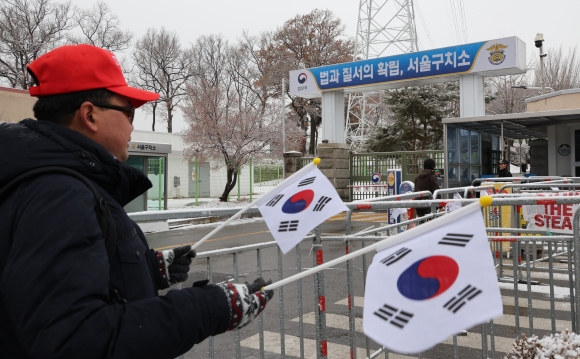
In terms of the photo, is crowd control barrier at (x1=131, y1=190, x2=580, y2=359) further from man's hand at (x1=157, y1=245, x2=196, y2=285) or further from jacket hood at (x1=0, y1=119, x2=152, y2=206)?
jacket hood at (x1=0, y1=119, x2=152, y2=206)

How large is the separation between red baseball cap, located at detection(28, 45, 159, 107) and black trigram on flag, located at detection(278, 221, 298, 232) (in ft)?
3.89

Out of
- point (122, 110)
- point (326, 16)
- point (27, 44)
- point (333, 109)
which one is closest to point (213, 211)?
point (122, 110)

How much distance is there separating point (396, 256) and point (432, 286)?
15cm

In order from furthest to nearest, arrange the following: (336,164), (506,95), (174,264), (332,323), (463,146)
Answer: (506,95)
(336,164)
(463,146)
(332,323)
(174,264)

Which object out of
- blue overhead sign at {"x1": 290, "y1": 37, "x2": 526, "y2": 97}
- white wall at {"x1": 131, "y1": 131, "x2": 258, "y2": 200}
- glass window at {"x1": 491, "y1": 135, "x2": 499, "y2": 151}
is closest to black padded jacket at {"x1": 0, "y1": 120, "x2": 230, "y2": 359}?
blue overhead sign at {"x1": 290, "y1": 37, "x2": 526, "y2": 97}

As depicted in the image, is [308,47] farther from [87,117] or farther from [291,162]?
[87,117]

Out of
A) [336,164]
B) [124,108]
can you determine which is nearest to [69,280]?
[124,108]

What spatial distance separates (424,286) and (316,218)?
1.06m

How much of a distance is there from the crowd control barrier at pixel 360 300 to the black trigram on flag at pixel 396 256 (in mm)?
1668

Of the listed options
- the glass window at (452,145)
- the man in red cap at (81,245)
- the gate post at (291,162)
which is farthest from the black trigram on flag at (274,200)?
the gate post at (291,162)

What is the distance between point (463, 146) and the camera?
58.1 ft

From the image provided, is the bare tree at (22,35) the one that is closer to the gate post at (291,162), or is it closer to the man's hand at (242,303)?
the gate post at (291,162)

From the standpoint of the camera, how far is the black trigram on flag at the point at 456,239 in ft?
5.34

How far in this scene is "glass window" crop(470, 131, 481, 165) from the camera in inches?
722
